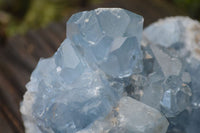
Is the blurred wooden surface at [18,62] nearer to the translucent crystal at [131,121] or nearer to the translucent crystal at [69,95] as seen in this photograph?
the translucent crystal at [69,95]

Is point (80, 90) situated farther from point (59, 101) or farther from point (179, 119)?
point (179, 119)

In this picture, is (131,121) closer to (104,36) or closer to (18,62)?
(104,36)

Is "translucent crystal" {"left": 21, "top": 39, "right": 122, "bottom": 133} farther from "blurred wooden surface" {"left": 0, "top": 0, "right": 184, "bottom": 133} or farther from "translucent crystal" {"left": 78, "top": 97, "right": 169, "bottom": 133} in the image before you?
"blurred wooden surface" {"left": 0, "top": 0, "right": 184, "bottom": 133}

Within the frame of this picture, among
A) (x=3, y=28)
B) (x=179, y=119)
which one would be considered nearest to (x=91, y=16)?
(x=179, y=119)

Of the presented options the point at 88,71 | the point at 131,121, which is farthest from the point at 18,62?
the point at 131,121

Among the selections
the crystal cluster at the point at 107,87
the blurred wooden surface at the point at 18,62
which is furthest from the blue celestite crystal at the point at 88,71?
the blurred wooden surface at the point at 18,62

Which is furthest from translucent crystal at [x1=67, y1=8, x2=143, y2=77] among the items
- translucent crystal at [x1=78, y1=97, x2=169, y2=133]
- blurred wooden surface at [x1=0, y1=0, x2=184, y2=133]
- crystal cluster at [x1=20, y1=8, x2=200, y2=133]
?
blurred wooden surface at [x1=0, y1=0, x2=184, y2=133]
